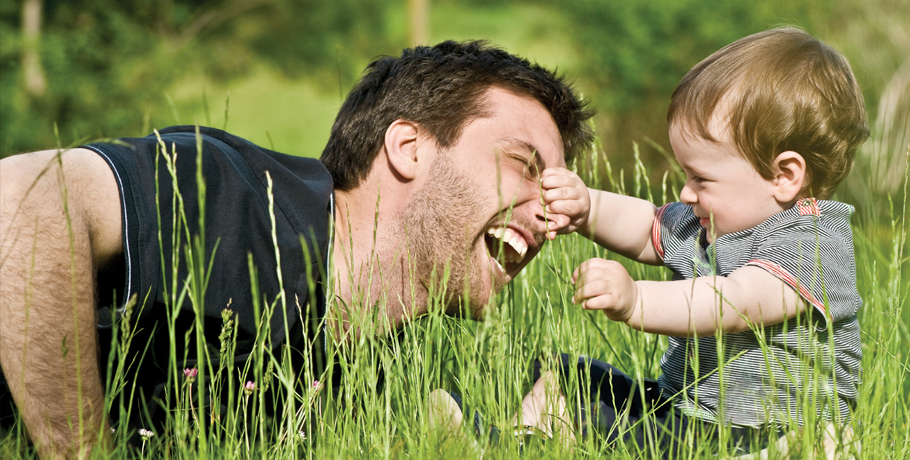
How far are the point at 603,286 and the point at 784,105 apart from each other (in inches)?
29.4

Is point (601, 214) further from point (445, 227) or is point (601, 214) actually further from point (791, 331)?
point (791, 331)

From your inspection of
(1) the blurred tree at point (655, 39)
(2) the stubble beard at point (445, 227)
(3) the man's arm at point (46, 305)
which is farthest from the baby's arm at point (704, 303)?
Answer: (1) the blurred tree at point (655, 39)

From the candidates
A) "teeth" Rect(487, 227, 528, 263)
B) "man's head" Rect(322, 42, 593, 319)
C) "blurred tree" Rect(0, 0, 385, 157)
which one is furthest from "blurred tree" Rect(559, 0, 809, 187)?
"teeth" Rect(487, 227, 528, 263)

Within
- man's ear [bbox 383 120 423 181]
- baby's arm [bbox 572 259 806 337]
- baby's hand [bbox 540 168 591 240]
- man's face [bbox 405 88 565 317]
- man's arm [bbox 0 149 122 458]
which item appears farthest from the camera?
man's ear [bbox 383 120 423 181]

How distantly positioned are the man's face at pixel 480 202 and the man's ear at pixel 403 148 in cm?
8

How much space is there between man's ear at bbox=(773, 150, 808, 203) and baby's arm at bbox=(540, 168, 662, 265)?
466mm

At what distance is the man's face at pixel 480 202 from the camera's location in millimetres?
2338

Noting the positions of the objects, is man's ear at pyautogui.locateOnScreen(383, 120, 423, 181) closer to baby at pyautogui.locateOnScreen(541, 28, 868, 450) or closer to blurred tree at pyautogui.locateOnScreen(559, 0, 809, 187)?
baby at pyautogui.locateOnScreen(541, 28, 868, 450)

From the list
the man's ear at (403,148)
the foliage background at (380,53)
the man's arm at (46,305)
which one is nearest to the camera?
the man's arm at (46,305)

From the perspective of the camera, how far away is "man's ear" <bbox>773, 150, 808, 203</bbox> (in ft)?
6.64

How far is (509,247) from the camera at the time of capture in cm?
253

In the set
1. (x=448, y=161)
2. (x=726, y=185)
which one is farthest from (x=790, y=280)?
(x=448, y=161)

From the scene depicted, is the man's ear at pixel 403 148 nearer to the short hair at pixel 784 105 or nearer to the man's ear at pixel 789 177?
the short hair at pixel 784 105

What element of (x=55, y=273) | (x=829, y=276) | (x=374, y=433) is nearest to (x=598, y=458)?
(x=374, y=433)
